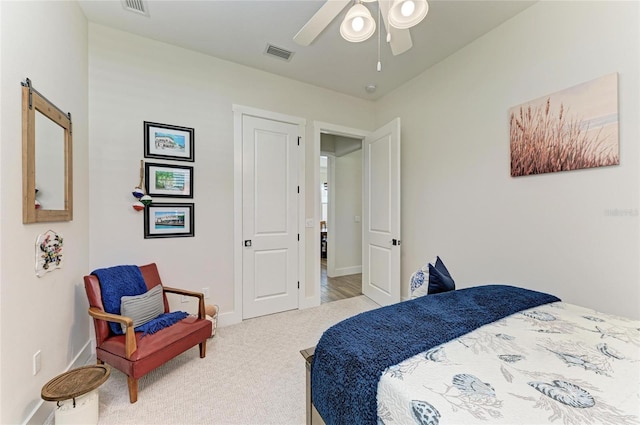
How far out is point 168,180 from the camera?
8.34 ft

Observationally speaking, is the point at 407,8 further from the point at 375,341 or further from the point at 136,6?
the point at 136,6

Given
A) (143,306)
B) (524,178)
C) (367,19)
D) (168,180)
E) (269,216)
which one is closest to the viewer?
(367,19)

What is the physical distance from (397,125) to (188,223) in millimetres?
2532

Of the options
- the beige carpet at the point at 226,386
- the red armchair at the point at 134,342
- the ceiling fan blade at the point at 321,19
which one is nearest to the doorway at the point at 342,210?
the beige carpet at the point at 226,386

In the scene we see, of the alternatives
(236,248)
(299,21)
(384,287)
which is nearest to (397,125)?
(299,21)

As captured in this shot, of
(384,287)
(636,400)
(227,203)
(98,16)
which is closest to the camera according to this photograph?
(636,400)

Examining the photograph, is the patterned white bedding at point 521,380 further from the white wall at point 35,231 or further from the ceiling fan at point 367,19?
the white wall at point 35,231

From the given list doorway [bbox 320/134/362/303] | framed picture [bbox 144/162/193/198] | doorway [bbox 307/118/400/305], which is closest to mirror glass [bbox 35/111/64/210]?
framed picture [bbox 144/162/193/198]

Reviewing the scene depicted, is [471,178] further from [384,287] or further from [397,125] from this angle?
[384,287]

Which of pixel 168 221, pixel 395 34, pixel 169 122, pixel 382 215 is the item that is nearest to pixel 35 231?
pixel 168 221

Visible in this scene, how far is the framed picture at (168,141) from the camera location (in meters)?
2.47

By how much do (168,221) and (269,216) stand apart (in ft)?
3.42

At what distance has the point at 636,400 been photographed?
2.39 ft

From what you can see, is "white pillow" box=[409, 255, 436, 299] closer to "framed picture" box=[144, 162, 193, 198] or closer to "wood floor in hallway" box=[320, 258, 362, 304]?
"wood floor in hallway" box=[320, 258, 362, 304]
